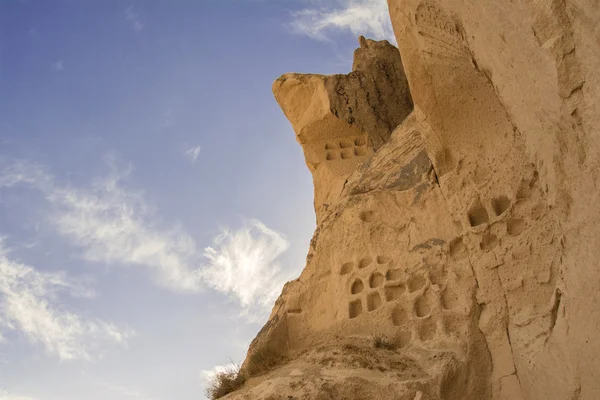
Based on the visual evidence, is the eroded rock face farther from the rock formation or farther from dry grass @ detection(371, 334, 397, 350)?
dry grass @ detection(371, 334, 397, 350)

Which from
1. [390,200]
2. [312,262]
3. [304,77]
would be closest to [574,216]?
[390,200]

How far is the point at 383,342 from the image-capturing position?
23.4ft

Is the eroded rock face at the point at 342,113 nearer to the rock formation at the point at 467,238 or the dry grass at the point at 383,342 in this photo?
the rock formation at the point at 467,238

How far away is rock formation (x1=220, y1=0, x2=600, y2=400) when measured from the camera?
15.5ft

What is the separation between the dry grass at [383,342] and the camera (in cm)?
709

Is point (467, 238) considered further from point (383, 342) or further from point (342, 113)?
point (342, 113)

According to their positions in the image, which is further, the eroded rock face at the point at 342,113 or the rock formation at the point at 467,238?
the eroded rock face at the point at 342,113

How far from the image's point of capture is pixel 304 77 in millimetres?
13930

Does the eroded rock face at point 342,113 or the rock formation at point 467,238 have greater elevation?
the eroded rock face at point 342,113

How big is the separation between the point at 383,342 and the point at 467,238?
5.34 ft

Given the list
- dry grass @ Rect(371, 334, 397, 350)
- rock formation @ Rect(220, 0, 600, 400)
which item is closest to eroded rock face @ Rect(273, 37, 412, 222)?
rock formation @ Rect(220, 0, 600, 400)

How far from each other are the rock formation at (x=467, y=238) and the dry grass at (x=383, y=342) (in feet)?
0.09

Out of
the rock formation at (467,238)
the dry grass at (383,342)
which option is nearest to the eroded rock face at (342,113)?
the rock formation at (467,238)

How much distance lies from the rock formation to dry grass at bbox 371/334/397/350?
3 centimetres
